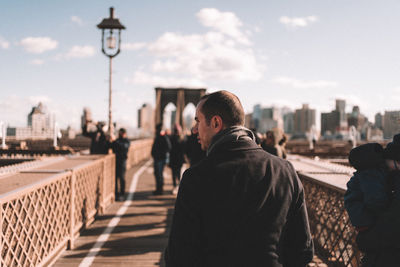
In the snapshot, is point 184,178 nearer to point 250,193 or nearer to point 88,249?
point 250,193

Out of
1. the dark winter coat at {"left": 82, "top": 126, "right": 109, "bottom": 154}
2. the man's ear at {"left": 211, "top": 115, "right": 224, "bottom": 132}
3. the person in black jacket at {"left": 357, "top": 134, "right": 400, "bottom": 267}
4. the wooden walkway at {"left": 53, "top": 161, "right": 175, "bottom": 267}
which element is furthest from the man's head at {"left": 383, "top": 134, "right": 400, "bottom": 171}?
the dark winter coat at {"left": 82, "top": 126, "right": 109, "bottom": 154}

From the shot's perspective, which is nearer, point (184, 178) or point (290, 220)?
point (184, 178)

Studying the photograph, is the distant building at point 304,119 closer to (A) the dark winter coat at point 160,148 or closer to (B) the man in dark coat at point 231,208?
(A) the dark winter coat at point 160,148

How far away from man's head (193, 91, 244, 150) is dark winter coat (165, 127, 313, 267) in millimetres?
92

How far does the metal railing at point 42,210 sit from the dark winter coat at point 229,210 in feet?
6.26

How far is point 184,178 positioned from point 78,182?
434cm

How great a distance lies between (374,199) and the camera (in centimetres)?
208

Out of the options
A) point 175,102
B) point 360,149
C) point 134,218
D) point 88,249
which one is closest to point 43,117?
point 134,218

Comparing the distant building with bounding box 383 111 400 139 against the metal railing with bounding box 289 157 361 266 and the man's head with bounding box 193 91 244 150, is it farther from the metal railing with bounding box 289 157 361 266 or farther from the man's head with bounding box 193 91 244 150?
the man's head with bounding box 193 91 244 150

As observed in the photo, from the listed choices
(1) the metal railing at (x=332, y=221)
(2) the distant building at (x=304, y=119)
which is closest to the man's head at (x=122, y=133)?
(1) the metal railing at (x=332, y=221)

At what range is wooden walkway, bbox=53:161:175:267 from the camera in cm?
478

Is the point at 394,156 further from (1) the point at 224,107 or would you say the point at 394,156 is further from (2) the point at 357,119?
(2) the point at 357,119

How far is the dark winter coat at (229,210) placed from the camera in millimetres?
1618

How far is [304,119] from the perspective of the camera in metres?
137
